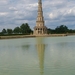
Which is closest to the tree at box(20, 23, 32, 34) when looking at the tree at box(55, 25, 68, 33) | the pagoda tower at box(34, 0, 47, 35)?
the pagoda tower at box(34, 0, 47, 35)

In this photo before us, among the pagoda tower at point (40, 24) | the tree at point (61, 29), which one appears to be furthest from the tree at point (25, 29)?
the tree at point (61, 29)

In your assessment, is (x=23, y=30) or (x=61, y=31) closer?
(x=23, y=30)

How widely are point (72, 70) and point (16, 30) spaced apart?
293ft

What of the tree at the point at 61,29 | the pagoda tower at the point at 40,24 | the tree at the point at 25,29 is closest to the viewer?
the pagoda tower at the point at 40,24

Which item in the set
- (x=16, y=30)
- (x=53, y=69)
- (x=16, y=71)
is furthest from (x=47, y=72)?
(x=16, y=30)

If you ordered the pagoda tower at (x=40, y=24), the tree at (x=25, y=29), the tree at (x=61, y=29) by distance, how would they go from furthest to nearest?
the tree at (x=61, y=29) → the tree at (x=25, y=29) → the pagoda tower at (x=40, y=24)

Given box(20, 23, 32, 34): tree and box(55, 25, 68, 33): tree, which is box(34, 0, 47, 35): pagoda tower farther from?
box(55, 25, 68, 33): tree

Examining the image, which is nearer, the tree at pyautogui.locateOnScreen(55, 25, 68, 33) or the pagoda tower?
the pagoda tower

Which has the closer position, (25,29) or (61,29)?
(25,29)

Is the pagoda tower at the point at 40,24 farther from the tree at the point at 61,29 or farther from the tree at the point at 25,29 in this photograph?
the tree at the point at 61,29

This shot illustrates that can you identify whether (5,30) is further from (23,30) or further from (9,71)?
(9,71)

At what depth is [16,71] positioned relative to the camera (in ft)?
35.2

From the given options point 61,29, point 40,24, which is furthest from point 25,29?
point 61,29

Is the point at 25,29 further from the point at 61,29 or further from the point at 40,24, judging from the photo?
the point at 61,29
